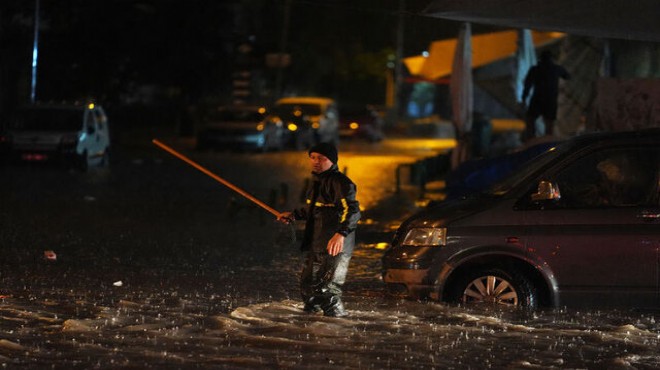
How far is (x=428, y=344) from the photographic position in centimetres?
888

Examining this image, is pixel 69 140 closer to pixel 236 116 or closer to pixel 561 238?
pixel 236 116

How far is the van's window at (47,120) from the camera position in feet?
96.1

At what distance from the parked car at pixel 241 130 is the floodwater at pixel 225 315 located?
64.6ft

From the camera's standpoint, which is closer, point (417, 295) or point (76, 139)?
point (417, 295)

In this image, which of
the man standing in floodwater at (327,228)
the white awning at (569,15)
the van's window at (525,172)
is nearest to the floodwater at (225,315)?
the man standing in floodwater at (327,228)

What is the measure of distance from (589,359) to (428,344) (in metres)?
1.12

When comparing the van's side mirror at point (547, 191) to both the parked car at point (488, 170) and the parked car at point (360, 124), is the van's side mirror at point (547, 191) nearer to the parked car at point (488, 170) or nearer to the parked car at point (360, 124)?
the parked car at point (488, 170)

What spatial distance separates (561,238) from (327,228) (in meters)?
1.84

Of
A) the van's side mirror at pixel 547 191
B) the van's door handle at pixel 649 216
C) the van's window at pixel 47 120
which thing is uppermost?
the van's window at pixel 47 120

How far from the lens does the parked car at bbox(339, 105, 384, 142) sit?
158ft

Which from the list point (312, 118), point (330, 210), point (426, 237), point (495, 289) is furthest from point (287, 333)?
point (312, 118)

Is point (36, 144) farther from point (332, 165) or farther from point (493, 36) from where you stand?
point (332, 165)

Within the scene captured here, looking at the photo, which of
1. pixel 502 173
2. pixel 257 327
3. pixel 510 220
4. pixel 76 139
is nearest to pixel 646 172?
pixel 510 220

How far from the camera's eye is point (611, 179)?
1009 centimetres
